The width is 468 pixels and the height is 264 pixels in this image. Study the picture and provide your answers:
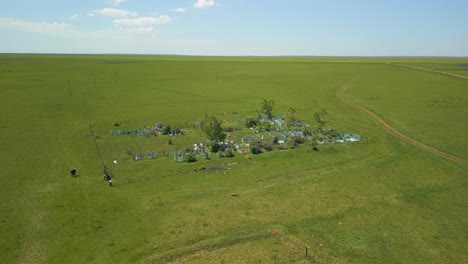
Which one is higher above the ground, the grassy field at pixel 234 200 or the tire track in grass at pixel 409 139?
the tire track in grass at pixel 409 139

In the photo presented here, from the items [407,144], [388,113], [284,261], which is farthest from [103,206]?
[388,113]

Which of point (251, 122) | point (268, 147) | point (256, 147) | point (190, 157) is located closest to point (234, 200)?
point (190, 157)

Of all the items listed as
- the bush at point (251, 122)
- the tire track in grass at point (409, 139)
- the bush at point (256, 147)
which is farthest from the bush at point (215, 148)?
the tire track in grass at point (409, 139)

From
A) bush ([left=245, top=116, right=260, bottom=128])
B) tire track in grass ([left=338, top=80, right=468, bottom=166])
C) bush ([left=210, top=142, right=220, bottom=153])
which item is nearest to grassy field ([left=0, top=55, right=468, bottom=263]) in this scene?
tire track in grass ([left=338, top=80, right=468, bottom=166])

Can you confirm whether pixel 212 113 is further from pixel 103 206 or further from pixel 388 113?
pixel 103 206

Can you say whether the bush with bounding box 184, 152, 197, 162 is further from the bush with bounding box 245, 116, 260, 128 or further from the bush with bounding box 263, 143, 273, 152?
the bush with bounding box 245, 116, 260, 128

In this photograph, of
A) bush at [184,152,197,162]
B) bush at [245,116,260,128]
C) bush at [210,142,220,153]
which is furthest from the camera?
bush at [245,116,260,128]

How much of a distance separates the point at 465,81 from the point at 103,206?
314 feet

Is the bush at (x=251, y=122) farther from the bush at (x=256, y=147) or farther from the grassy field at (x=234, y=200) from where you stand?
the bush at (x=256, y=147)

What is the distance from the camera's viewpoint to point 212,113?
1918 inches

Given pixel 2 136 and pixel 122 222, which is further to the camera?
pixel 2 136

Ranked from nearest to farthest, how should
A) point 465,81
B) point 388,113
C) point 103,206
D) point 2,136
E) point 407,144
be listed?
point 103,206
point 407,144
point 2,136
point 388,113
point 465,81

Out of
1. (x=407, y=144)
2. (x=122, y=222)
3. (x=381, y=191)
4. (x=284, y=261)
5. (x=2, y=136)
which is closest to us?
(x=284, y=261)

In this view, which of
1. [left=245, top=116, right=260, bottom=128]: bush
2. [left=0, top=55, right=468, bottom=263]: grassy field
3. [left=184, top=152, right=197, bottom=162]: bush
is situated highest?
[left=245, top=116, right=260, bottom=128]: bush
